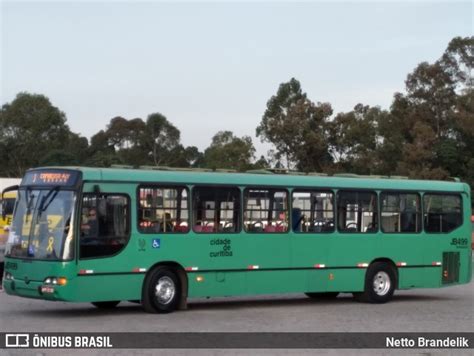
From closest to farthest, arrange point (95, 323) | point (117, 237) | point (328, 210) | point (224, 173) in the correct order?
point (95, 323) → point (117, 237) → point (224, 173) → point (328, 210)

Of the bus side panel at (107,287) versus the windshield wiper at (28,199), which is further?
the windshield wiper at (28,199)

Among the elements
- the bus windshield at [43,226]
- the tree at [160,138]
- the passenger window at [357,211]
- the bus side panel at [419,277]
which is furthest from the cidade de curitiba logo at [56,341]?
the tree at [160,138]

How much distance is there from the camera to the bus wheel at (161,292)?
57.0ft

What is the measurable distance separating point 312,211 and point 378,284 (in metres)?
2.42

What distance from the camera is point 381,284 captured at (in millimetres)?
21031

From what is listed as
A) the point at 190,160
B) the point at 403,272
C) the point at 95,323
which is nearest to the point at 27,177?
the point at 95,323

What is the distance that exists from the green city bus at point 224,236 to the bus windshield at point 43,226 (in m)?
0.02

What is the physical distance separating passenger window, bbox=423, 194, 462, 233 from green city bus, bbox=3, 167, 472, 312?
0.09 feet

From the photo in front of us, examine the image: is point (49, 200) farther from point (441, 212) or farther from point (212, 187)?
point (441, 212)

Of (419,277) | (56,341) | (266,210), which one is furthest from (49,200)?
(419,277)

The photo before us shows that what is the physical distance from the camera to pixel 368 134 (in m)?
68.2

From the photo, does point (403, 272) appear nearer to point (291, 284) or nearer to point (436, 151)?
point (291, 284)

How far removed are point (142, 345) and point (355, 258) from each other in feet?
28.0

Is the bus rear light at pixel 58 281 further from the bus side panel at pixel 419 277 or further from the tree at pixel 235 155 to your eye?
the tree at pixel 235 155
